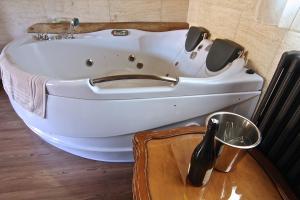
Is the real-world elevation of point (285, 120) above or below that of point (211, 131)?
below

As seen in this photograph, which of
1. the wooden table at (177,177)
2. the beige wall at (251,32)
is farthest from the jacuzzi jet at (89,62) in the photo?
the wooden table at (177,177)

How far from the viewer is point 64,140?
142 cm

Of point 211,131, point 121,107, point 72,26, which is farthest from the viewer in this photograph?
point 72,26

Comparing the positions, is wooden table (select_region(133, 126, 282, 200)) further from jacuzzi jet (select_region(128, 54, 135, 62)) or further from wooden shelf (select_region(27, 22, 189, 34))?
wooden shelf (select_region(27, 22, 189, 34))

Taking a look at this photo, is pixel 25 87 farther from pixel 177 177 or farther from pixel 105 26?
pixel 105 26

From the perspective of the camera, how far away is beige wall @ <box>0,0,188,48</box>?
2.01 metres

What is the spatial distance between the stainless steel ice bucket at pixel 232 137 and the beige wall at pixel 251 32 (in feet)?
1.85

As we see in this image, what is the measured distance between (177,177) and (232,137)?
0.26 metres

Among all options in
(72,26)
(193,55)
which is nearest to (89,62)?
(72,26)

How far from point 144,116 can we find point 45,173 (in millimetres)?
798

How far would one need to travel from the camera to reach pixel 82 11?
6.89ft

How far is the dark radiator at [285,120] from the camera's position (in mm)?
757

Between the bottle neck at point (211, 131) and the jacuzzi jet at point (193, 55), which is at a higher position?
the bottle neck at point (211, 131)

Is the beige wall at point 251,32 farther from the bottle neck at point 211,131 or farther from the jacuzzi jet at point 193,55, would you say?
the bottle neck at point 211,131
